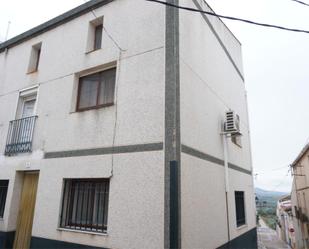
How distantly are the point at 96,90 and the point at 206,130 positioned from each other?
10.3ft

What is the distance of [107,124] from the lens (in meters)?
5.94

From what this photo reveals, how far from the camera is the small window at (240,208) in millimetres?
8461

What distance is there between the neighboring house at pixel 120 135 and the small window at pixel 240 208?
2.7 inches

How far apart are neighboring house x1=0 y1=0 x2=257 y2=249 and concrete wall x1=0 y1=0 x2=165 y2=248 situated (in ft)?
0.09

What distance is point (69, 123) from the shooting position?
21.8 ft

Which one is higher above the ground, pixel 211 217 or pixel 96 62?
pixel 96 62

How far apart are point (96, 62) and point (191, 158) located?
3647 millimetres

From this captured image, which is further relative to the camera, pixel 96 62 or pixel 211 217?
pixel 96 62

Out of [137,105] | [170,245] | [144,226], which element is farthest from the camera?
[137,105]

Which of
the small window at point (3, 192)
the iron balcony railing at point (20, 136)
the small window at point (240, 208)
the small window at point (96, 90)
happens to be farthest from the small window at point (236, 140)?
the small window at point (3, 192)

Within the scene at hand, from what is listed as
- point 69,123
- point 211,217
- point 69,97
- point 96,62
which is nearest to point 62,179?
point 69,123

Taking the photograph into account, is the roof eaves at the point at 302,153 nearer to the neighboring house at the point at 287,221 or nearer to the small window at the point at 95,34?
the neighboring house at the point at 287,221

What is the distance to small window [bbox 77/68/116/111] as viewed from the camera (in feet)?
21.3

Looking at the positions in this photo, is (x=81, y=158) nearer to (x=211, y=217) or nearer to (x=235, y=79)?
(x=211, y=217)
